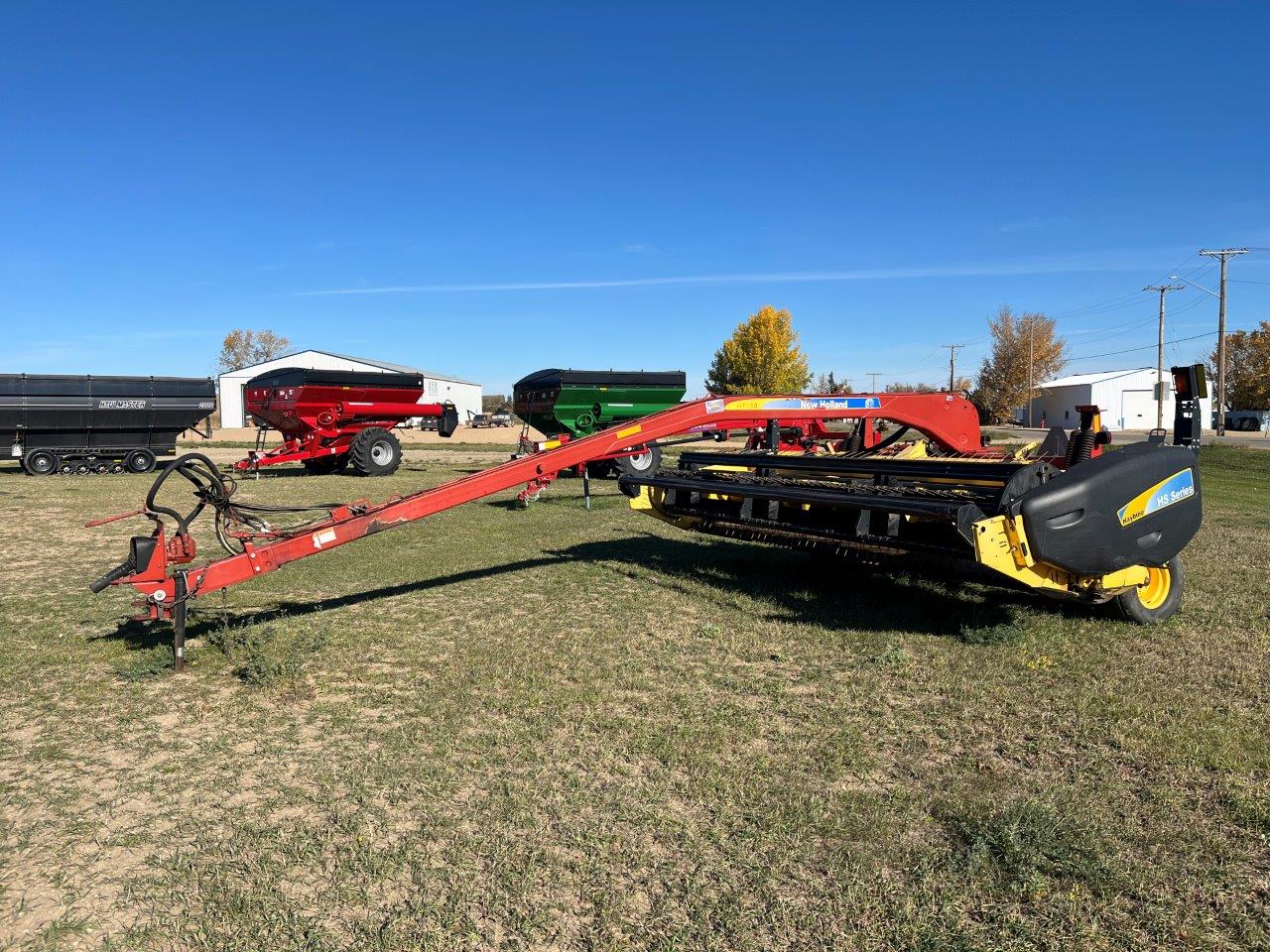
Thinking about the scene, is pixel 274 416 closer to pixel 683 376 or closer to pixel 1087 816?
pixel 683 376

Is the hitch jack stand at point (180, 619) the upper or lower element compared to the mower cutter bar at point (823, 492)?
lower

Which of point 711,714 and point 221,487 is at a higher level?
point 221,487

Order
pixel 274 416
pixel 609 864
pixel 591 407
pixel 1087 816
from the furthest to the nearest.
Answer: pixel 274 416
pixel 591 407
pixel 1087 816
pixel 609 864

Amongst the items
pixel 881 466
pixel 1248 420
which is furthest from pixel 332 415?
pixel 1248 420

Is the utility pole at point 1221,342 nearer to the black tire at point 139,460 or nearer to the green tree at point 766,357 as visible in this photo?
the green tree at point 766,357

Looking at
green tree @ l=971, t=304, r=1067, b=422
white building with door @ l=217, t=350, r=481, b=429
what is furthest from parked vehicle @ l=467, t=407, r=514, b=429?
green tree @ l=971, t=304, r=1067, b=422

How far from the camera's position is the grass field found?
2842 mm

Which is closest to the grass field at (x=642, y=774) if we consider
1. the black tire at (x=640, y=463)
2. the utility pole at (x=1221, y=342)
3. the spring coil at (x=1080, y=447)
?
the spring coil at (x=1080, y=447)

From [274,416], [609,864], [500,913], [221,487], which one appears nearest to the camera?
[500,913]

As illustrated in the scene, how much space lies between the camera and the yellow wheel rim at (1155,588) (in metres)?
6.18

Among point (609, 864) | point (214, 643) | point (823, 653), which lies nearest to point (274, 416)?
point (214, 643)

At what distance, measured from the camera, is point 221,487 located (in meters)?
5.51

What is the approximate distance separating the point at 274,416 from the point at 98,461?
16.7 feet

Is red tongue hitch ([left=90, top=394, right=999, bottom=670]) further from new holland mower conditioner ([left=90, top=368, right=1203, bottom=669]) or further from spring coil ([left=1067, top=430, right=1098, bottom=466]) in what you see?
spring coil ([left=1067, top=430, right=1098, bottom=466])
